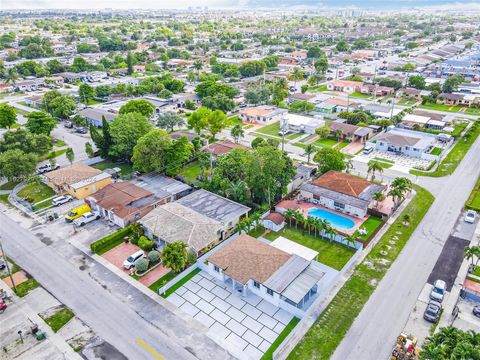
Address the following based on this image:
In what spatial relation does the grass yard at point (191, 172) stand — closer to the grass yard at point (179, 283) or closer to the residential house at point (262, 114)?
the grass yard at point (179, 283)

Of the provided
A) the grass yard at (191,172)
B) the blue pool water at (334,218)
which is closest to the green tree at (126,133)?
the grass yard at (191,172)

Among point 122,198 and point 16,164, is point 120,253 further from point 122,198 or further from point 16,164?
point 16,164

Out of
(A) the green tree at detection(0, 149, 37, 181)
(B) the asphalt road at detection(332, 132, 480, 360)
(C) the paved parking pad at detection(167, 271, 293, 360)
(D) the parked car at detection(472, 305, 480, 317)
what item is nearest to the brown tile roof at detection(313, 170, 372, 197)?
(B) the asphalt road at detection(332, 132, 480, 360)

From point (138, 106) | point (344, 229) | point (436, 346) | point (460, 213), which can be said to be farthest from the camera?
point (138, 106)

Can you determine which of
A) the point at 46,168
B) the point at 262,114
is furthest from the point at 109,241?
the point at 262,114

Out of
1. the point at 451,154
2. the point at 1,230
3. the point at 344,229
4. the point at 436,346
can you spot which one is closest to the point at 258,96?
the point at 451,154

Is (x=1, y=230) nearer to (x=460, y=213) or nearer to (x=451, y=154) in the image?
(x=460, y=213)
